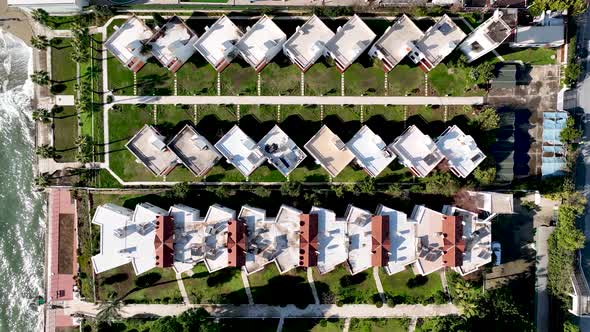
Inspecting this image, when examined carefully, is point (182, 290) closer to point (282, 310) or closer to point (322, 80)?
point (282, 310)

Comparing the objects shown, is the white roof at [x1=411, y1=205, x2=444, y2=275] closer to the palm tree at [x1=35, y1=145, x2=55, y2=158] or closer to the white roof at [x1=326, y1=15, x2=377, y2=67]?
the white roof at [x1=326, y1=15, x2=377, y2=67]

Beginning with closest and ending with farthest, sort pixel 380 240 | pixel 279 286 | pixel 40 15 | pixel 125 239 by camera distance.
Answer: pixel 380 240 < pixel 125 239 < pixel 40 15 < pixel 279 286

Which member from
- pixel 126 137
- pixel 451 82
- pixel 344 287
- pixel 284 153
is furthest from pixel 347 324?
pixel 126 137

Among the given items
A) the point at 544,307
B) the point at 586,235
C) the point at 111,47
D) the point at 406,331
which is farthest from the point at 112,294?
the point at 586,235

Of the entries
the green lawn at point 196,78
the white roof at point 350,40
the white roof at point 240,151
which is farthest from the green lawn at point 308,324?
the white roof at point 350,40

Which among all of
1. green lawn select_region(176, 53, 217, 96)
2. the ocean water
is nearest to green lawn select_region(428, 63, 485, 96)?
green lawn select_region(176, 53, 217, 96)

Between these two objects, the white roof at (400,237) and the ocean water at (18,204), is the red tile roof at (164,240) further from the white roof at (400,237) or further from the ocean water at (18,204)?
the white roof at (400,237)
